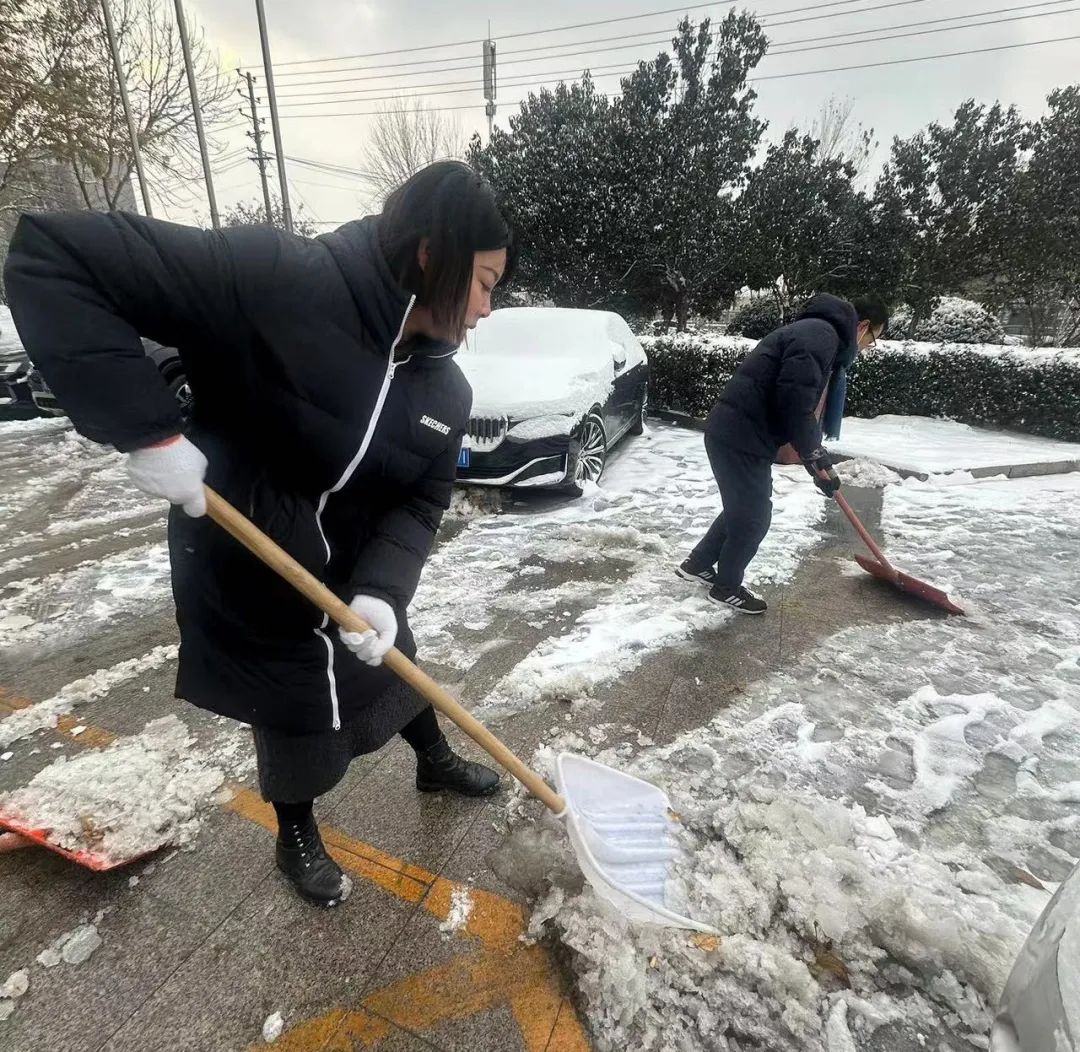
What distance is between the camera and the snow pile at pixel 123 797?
6.00 feet

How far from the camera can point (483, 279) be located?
1308mm

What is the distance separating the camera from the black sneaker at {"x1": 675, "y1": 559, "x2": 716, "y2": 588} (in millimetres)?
3670

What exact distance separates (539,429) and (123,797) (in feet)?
11.2

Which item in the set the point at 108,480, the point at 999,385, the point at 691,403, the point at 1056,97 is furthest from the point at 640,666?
the point at 1056,97

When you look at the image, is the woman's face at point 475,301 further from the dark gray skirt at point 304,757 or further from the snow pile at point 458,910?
the snow pile at point 458,910

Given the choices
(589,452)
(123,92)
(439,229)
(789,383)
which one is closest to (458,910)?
(439,229)

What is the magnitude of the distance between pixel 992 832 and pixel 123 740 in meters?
3.08

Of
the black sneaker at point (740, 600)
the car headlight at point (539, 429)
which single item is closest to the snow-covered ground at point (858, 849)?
the black sneaker at point (740, 600)

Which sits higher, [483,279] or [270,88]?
[270,88]

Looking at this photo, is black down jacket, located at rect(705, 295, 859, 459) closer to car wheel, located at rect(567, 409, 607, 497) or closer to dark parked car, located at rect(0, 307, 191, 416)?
car wheel, located at rect(567, 409, 607, 497)

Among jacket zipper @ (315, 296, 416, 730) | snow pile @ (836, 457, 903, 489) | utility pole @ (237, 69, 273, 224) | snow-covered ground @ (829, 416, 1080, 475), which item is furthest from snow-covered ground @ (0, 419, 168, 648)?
utility pole @ (237, 69, 273, 224)

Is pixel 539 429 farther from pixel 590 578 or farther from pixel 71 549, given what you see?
pixel 71 549

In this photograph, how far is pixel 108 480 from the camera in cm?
570

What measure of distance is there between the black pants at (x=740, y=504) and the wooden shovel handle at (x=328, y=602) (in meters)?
2.02
